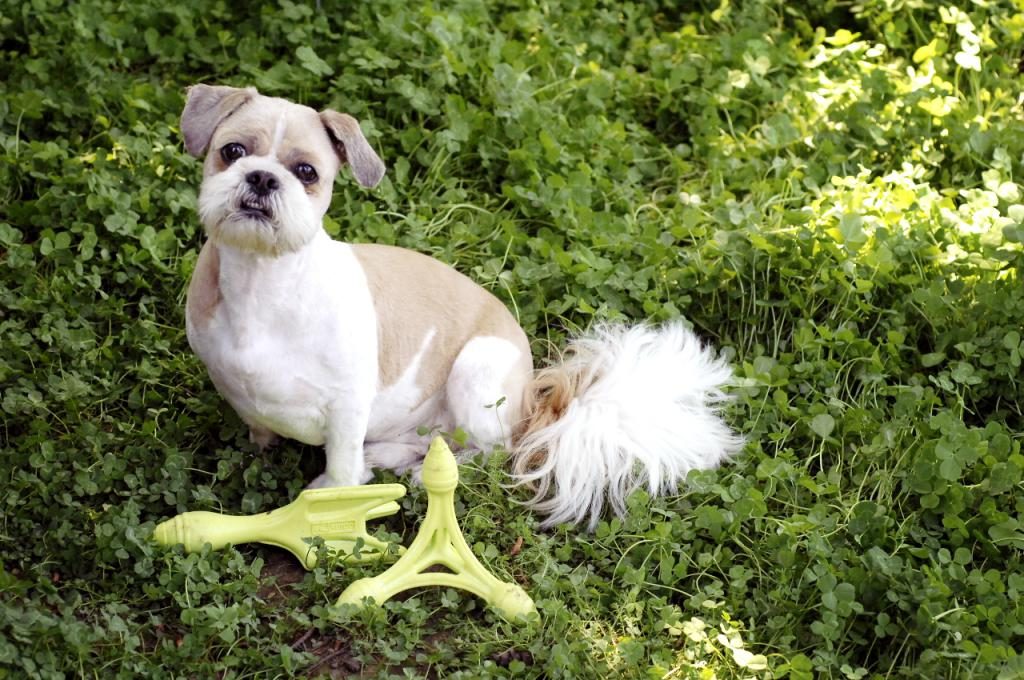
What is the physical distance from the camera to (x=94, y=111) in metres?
4.51

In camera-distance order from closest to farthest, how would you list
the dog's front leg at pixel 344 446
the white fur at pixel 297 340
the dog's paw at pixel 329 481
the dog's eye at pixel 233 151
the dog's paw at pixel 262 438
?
the dog's eye at pixel 233 151 → the white fur at pixel 297 340 → the dog's front leg at pixel 344 446 → the dog's paw at pixel 329 481 → the dog's paw at pixel 262 438

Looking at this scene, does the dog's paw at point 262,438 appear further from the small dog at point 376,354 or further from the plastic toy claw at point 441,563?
the plastic toy claw at point 441,563

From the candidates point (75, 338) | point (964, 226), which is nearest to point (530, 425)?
point (75, 338)

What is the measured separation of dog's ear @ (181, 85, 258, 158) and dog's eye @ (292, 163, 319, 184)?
220mm

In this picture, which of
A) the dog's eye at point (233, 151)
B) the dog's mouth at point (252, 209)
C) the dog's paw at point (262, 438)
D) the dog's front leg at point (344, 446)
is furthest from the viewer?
the dog's paw at point (262, 438)

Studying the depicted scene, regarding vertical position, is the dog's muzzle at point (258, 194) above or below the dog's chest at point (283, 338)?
above

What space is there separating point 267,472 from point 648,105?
248cm

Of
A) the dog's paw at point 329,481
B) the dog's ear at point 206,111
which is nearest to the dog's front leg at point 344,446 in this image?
the dog's paw at point 329,481

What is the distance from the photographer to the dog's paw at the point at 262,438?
3.52 metres

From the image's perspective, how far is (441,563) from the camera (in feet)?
10.3

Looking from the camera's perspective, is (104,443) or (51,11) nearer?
(104,443)

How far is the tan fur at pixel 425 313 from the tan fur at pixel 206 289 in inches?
16.4

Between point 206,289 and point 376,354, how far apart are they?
18.5 inches

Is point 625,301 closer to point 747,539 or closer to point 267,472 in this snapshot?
point 747,539
